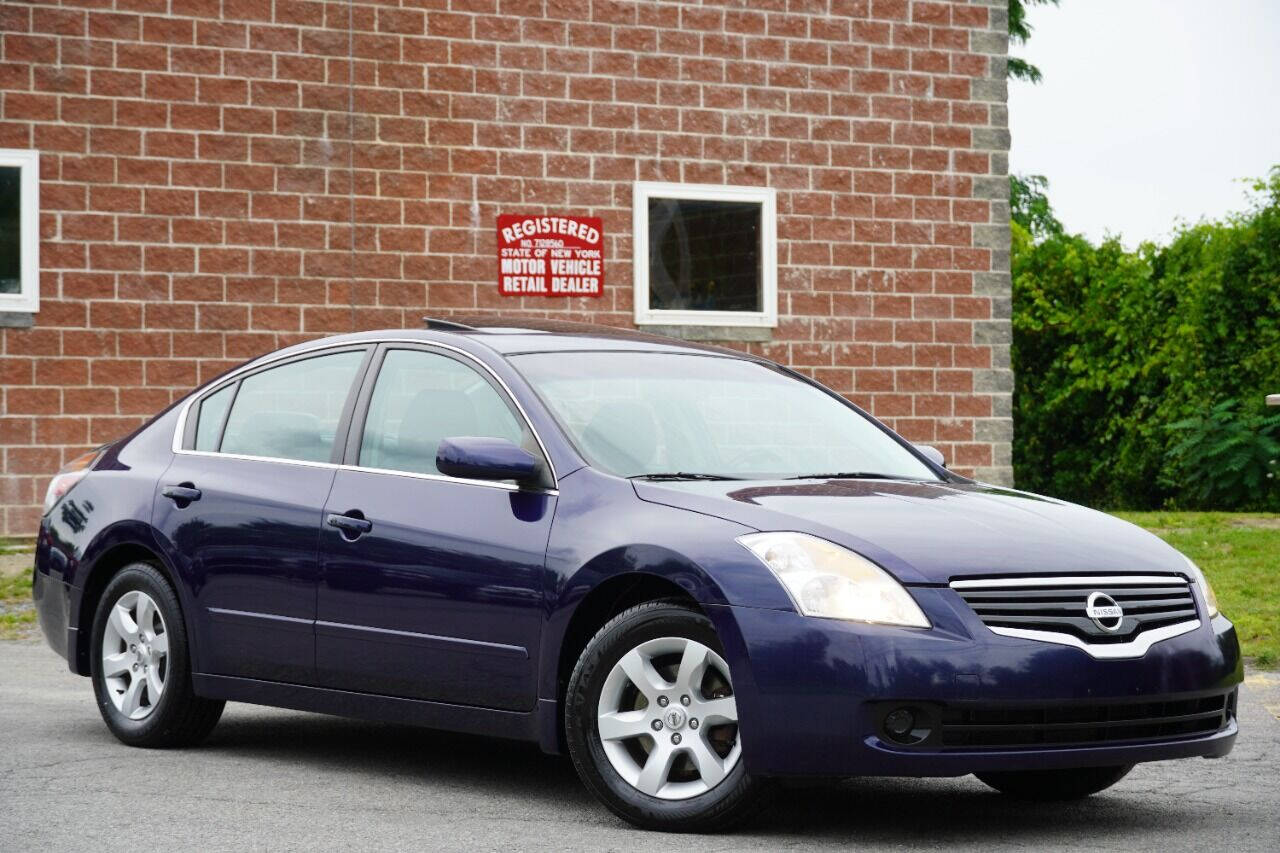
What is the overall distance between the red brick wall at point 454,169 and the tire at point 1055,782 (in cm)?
944

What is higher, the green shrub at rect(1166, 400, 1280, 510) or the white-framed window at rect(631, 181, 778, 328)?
the white-framed window at rect(631, 181, 778, 328)

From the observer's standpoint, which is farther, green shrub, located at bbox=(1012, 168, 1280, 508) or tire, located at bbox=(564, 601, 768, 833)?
green shrub, located at bbox=(1012, 168, 1280, 508)

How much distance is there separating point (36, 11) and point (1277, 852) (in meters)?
11.6

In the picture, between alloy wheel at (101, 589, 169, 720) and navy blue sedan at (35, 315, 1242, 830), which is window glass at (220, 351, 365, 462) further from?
alloy wheel at (101, 589, 169, 720)

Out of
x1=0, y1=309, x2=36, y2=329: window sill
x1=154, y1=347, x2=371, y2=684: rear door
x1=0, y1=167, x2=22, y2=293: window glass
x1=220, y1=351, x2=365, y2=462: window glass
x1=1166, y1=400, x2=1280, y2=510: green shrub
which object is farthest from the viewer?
x1=1166, y1=400, x2=1280, y2=510: green shrub

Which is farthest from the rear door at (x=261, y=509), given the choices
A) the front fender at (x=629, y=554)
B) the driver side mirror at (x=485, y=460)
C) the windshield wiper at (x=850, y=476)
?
the windshield wiper at (x=850, y=476)

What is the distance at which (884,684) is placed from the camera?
566 cm

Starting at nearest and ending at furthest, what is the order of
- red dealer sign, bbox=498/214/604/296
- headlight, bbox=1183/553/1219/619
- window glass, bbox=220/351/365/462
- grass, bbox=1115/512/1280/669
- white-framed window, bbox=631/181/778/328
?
headlight, bbox=1183/553/1219/619
window glass, bbox=220/351/365/462
grass, bbox=1115/512/1280/669
red dealer sign, bbox=498/214/604/296
white-framed window, bbox=631/181/778/328

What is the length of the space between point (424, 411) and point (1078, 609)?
2454 millimetres

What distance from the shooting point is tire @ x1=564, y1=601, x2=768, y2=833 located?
5.93 m

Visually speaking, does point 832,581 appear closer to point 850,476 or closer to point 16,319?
point 850,476

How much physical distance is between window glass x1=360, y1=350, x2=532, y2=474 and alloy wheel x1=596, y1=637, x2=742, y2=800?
1085mm

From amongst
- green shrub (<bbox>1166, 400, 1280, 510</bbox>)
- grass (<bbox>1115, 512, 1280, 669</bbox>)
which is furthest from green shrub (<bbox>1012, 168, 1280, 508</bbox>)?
grass (<bbox>1115, 512, 1280, 669</bbox>)

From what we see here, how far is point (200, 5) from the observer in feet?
49.6
